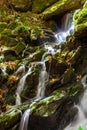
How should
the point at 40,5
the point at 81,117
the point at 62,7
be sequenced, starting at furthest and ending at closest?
1. the point at 40,5
2. the point at 62,7
3. the point at 81,117

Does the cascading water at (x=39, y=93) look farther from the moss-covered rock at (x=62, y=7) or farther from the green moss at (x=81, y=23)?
the moss-covered rock at (x=62, y=7)

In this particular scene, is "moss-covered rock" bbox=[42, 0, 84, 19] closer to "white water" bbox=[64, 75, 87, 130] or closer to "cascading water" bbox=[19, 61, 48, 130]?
"cascading water" bbox=[19, 61, 48, 130]

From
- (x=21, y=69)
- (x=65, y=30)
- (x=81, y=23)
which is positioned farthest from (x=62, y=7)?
(x=21, y=69)

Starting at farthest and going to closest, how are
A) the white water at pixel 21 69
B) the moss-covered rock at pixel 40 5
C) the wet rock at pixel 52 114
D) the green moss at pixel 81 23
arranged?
the moss-covered rock at pixel 40 5, the white water at pixel 21 69, the green moss at pixel 81 23, the wet rock at pixel 52 114

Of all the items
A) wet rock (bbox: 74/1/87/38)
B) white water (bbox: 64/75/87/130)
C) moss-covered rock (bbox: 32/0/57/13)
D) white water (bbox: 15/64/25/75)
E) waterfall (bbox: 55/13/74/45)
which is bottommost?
white water (bbox: 64/75/87/130)

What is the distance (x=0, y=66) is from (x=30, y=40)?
2.68 meters

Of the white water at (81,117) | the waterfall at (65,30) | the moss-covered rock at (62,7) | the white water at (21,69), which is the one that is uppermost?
the moss-covered rock at (62,7)

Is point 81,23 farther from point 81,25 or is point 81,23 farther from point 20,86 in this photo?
point 20,86

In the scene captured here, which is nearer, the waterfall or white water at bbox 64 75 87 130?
white water at bbox 64 75 87 130

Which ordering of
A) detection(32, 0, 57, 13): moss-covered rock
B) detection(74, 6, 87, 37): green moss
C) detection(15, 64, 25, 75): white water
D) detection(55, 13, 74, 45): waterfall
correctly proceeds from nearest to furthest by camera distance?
detection(74, 6, 87, 37): green moss → detection(15, 64, 25, 75): white water → detection(55, 13, 74, 45): waterfall → detection(32, 0, 57, 13): moss-covered rock

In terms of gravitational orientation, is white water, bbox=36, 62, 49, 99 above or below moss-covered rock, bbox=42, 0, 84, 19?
below

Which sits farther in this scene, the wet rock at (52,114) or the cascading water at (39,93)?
the cascading water at (39,93)

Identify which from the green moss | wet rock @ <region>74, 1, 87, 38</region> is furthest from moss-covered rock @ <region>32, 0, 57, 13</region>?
wet rock @ <region>74, 1, 87, 38</region>

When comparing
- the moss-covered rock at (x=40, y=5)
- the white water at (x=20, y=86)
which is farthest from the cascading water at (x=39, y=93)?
the moss-covered rock at (x=40, y=5)
